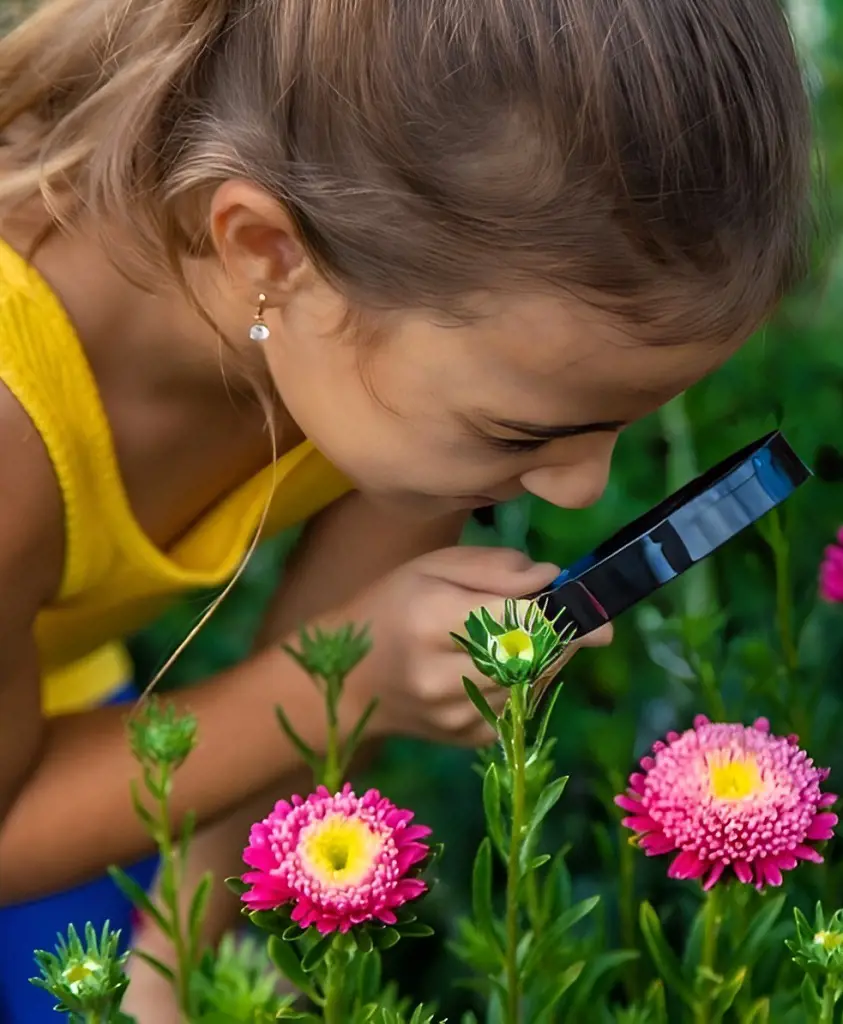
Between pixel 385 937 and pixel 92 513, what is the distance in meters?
0.50

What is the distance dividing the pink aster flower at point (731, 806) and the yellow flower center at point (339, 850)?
3.7 inches

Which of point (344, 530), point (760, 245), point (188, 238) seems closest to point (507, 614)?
point (760, 245)

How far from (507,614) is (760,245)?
32 cm

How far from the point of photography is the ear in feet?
2.14

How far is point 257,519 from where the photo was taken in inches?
39.2

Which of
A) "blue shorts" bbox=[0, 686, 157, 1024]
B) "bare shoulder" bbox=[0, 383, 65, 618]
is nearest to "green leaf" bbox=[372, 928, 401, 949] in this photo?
"bare shoulder" bbox=[0, 383, 65, 618]

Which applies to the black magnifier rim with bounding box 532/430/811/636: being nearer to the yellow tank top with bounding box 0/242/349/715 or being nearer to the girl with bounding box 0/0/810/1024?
the girl with bounding box 0/0/810/1024

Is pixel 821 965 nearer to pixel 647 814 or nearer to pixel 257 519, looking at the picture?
pixel 647 814

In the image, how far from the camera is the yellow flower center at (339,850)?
0.41 meters

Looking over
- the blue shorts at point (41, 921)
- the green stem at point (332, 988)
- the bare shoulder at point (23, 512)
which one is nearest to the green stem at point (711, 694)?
the green stem at point (332, 988)

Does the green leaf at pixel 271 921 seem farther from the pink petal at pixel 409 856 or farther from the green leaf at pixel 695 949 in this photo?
the green leaf at pixel 695 949

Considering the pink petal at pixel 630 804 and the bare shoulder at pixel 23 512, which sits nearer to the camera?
the pink petal at pixel 630 804

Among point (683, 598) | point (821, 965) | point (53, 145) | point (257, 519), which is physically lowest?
point (821, 965)

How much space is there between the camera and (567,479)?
71 centimetres
